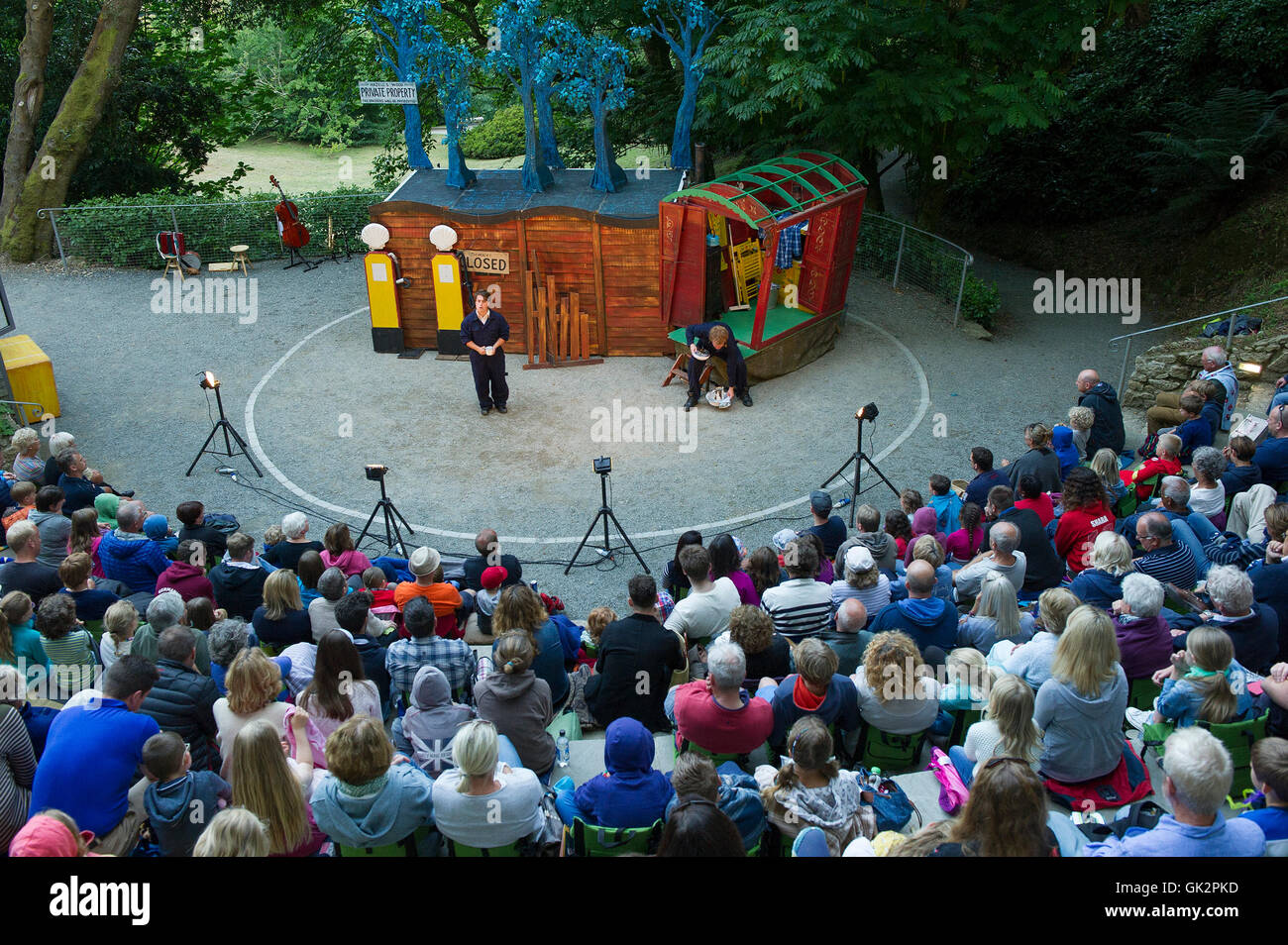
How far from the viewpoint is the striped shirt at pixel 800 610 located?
25.9 feet

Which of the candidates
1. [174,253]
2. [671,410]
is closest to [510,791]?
[671,410]

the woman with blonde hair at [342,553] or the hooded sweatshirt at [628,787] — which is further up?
the hooded sweatshirt at [628,787]

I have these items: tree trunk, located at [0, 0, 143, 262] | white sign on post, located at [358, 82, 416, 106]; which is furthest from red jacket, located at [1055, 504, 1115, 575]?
tree trunk, located at [0, 0, 143, 262]

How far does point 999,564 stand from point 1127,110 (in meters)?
17.2

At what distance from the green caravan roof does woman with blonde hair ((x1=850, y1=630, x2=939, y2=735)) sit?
29.8 ft

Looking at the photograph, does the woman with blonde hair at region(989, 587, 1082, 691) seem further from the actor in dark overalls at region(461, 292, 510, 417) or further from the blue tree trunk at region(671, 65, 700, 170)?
the blue tree trunk at region(671, 65, 700, 170)

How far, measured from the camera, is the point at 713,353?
15398 millimetres

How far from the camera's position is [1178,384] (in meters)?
13.9

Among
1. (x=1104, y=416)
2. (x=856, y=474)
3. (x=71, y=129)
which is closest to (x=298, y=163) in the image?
(x=71, y=129)

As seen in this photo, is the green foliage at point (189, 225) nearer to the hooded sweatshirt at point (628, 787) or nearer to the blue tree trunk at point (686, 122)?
the blue tree trunk at point (686, 122)

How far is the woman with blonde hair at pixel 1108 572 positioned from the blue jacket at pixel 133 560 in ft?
24.1

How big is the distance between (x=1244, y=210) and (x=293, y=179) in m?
28.8

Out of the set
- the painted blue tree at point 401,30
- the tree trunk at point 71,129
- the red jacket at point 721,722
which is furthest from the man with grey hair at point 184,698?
the tree trunk at point 71,129
